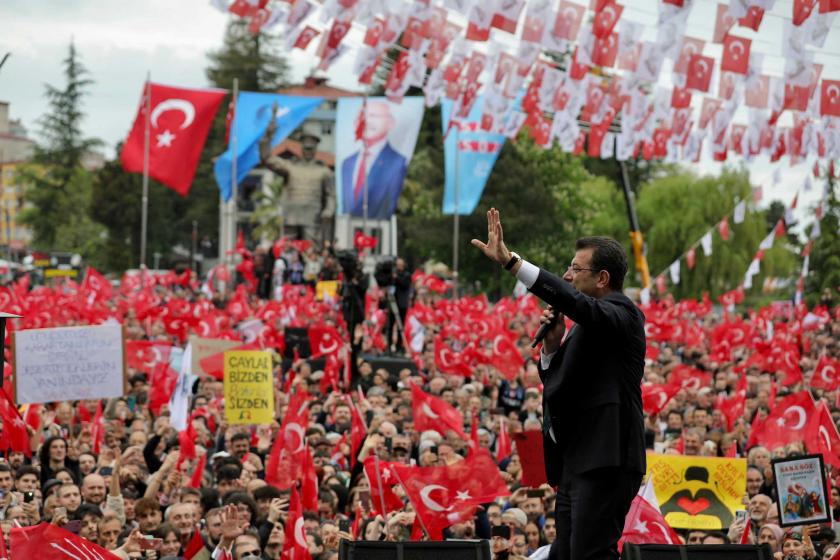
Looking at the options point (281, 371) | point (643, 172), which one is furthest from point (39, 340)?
point (643, 172)

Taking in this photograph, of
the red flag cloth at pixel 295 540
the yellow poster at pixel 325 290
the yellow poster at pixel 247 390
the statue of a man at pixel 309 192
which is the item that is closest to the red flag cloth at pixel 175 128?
the yellow poster at pixel 325 290

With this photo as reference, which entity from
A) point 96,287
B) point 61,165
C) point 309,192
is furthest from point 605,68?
point 61,165

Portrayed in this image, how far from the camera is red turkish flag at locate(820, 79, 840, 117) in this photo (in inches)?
978

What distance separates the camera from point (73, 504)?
9859 millimetres

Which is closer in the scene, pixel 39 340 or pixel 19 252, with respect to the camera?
pixel 39 340

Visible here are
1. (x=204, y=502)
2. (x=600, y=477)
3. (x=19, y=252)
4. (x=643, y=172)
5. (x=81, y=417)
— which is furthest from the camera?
(x=19, y=252)

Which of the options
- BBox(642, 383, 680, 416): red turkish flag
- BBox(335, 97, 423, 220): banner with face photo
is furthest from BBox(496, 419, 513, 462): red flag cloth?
BBox(335, 97, 423, 220): banner with face photo

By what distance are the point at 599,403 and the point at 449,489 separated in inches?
136

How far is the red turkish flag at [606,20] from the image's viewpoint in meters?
21.3

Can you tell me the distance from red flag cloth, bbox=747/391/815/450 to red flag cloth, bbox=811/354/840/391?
5.75 meters

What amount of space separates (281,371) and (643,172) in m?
72.2

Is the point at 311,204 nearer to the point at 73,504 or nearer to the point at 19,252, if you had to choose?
the point at 73,504

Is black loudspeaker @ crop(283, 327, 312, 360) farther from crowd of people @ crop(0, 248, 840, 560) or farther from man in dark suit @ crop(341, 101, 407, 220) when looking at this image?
man in dark suit @ crop(341, 101, 407, 220)

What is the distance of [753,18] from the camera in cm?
1856
